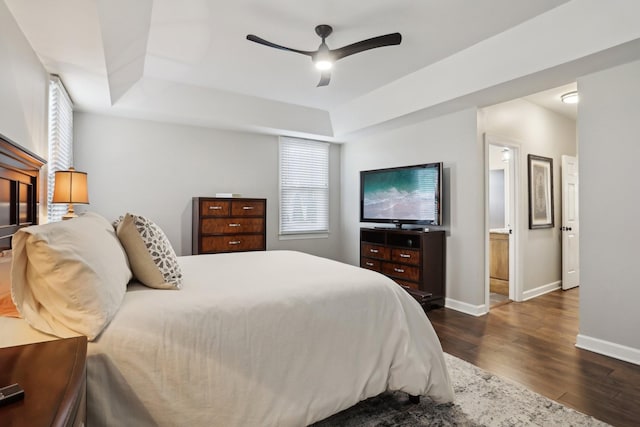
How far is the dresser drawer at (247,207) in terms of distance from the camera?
14.4ft

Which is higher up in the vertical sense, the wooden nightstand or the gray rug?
the wooden nightstand

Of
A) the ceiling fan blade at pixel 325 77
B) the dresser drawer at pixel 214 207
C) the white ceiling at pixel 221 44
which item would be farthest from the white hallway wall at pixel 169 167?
the ceiling fan blade at pixel 325 77

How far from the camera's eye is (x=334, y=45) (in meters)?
3.17

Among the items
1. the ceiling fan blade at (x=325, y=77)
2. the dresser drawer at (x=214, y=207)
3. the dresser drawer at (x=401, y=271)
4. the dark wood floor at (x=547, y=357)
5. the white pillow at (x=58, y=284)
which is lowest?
the dark wood floor at (x=547, y=357)

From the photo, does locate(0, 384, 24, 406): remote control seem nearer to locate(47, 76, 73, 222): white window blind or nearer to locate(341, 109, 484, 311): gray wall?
locate(47, 76, 73, 222): white window blind

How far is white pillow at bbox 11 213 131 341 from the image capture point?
1120 millimetres

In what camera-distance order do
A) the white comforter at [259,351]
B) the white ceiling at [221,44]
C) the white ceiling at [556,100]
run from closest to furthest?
the white comforter at [259,351]
the white ceiling at [221,44]
the white ceiling at [556,100]

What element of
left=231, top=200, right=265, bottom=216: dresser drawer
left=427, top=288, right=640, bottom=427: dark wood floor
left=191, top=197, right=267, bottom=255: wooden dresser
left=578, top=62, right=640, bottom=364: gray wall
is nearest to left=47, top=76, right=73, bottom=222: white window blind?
left=191, top=197, right=267, bottom=255: wooden dresser

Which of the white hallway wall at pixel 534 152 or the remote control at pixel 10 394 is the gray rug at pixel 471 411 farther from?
the white hallway wall at pixel 534 152

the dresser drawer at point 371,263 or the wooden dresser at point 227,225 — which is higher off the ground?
the wooden dresser at point 227,225

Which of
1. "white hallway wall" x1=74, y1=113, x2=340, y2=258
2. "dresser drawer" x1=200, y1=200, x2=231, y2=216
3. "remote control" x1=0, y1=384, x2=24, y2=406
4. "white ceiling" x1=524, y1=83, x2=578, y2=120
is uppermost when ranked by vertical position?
"white ceiling" x1=524, y1=83, x2=578, y2=120

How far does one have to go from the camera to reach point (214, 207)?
4281 mm

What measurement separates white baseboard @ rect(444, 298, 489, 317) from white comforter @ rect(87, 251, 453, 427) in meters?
2.14

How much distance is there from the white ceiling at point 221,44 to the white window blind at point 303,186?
1207mm
